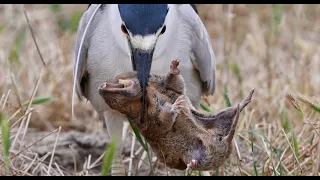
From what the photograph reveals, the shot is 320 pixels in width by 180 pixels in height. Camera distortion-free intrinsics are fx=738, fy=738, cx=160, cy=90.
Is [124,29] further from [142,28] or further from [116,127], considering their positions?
[116,127]

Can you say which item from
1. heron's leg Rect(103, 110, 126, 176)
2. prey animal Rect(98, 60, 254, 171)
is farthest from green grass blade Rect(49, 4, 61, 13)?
prey animal Rect(98, 60, 254, 171)

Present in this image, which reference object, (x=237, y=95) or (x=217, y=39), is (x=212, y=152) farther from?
(x=217, y=39)

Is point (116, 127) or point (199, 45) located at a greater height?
point (199, 45)

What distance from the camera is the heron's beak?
2.52 metres

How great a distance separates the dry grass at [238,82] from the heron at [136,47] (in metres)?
0.18

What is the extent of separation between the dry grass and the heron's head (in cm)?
42

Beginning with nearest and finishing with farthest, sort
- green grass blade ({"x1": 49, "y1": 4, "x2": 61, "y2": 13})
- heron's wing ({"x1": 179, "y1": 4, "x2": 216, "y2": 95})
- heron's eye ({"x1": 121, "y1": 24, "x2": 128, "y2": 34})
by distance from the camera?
heron's eye ({"x1": 121, "y1": 24, "x2": 128, "y2": 34}), heron's wing ({"x1": 179, "y1": 4, "x2": 216, "y2": 95}), green grass blade ({"x1": 49, "y1": 4, "x2": 61, "y2": 13})

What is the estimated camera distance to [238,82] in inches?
155

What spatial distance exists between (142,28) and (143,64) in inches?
6.8

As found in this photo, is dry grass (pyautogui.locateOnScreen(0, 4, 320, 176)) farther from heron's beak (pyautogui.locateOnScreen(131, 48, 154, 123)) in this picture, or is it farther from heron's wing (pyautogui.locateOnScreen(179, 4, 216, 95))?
heron's beak (pyautogui.locateOnScreen(131, 48, 154, 123))

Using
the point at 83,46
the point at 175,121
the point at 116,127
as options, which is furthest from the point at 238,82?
the point at 175,121

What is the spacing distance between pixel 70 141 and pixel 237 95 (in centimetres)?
94

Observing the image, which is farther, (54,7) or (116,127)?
(54,7)

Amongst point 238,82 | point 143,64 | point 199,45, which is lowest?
point 238,82
